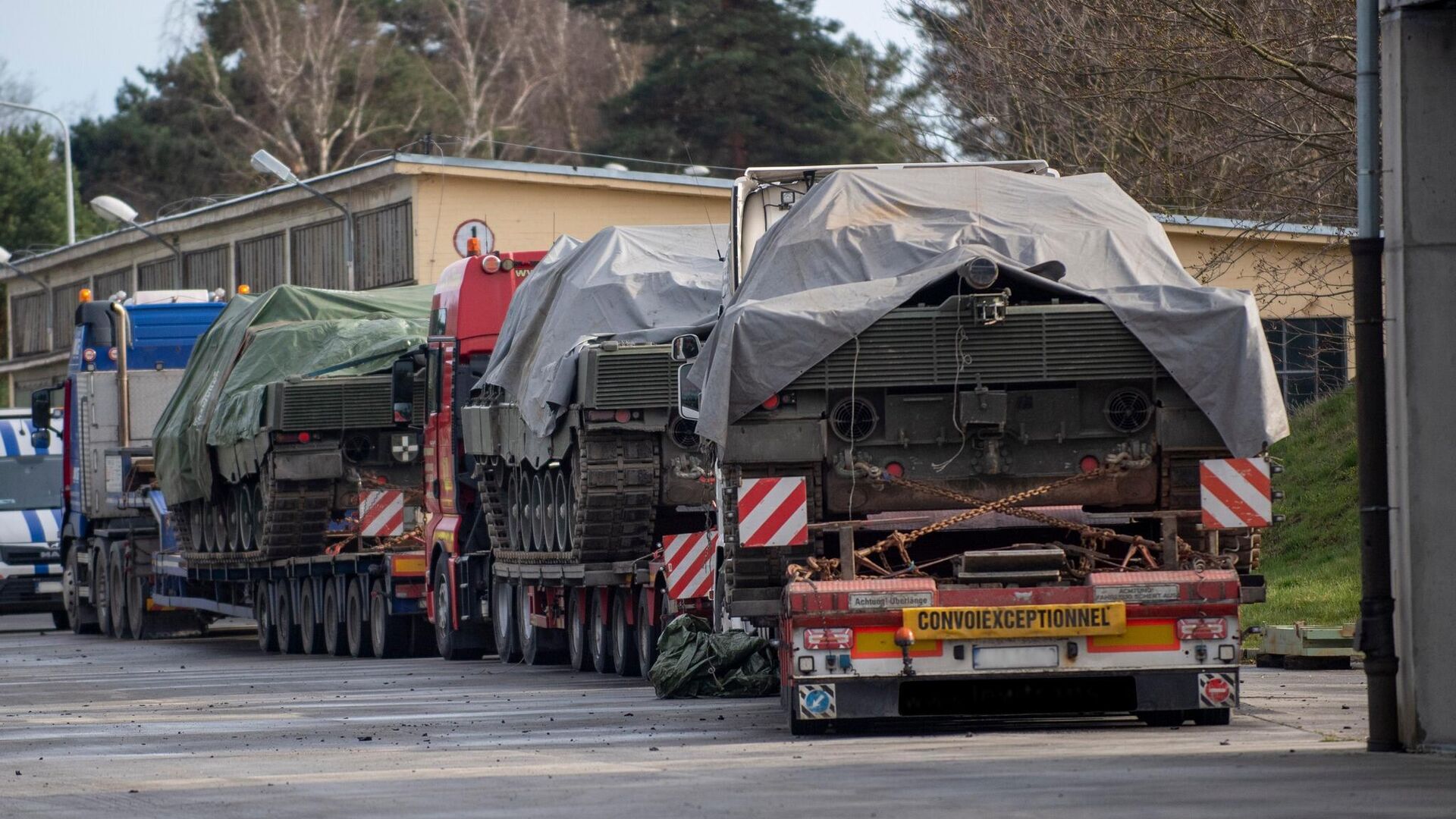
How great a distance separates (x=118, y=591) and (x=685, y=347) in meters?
18.1

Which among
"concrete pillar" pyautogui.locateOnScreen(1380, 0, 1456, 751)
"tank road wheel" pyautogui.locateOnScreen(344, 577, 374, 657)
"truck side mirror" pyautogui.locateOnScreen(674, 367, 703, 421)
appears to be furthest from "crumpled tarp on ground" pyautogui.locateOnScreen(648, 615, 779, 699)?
"tank road wheel" pyautogui.locateOnScreen(344, 577, 374, 657)

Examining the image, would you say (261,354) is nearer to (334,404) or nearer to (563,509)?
(334,404)

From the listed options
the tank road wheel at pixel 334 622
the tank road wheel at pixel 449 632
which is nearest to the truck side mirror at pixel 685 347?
the tank road wheel at pixel 449 632

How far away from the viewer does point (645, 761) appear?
11.8 metres

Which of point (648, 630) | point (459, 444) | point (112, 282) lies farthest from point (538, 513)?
point (112, 282)

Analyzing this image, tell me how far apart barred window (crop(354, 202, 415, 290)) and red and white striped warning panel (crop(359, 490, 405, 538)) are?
71.4ft

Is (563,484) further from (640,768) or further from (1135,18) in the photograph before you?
(640,768)

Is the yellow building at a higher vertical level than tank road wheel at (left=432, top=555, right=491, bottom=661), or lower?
higher

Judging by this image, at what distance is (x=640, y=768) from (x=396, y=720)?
4.14m

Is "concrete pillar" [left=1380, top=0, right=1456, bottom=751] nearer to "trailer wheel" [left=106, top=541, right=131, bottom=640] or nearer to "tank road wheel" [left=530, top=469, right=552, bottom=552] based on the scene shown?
"tank road wheel" [left=530, top=469, right=552, bottom=552]

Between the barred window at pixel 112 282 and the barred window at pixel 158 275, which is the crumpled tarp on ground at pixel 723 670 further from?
the barred window at pixel 112 282

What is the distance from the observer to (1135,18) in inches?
A: 818

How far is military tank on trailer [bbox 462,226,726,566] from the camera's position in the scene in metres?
18.8

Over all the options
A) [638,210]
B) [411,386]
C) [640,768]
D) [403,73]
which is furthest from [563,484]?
[403,73]
